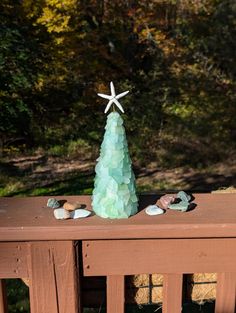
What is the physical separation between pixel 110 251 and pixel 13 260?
243 millimetres

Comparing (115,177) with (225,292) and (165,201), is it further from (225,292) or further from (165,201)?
(225,292)

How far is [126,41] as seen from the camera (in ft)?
27.5

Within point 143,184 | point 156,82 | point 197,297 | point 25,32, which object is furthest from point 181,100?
point 197,297

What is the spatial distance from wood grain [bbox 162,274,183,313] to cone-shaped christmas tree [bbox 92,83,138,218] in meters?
0.20

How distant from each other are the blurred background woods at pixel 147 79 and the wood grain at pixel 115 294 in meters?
5.64

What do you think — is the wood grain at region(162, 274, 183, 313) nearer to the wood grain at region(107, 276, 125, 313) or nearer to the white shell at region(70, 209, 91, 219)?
the wood grain at region(107, 276, 125, 313)

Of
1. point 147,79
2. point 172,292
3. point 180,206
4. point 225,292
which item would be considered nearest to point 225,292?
point 225,292

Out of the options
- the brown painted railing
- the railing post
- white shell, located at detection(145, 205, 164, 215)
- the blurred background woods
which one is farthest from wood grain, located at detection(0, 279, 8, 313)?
the blurred background woods

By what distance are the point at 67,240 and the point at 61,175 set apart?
5.16m

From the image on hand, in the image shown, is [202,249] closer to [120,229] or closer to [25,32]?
[120,229]

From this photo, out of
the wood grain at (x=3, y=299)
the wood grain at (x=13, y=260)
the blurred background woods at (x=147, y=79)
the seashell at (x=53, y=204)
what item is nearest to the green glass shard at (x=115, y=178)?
the seashell at (x=53, y=204)

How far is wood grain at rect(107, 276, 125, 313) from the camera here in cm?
122

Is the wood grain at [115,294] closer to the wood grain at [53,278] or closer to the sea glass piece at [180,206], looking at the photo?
the wood grain at [53,278]

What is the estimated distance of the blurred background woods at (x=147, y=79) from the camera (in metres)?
7.33
